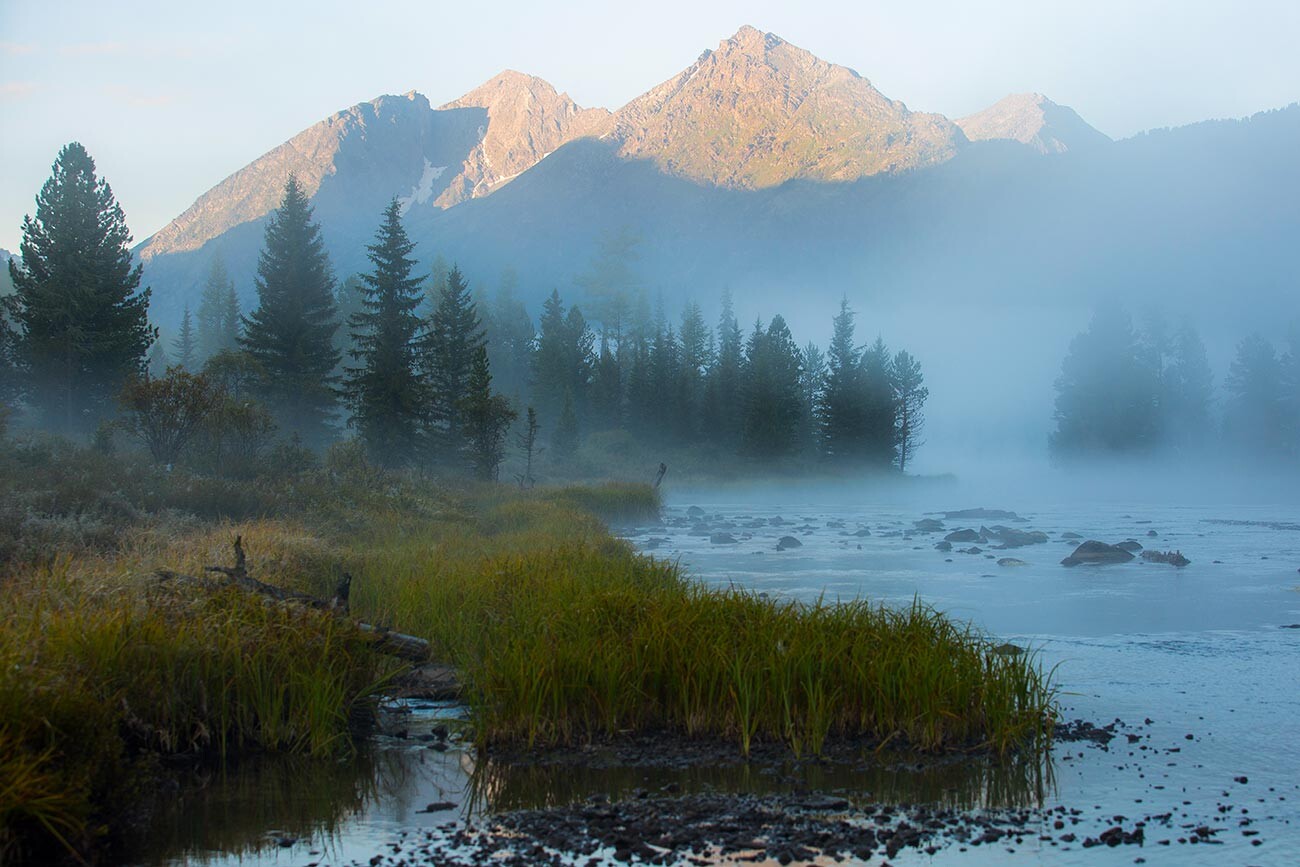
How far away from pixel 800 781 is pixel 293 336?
5061cm

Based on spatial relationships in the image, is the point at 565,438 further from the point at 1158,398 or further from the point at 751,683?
the point at 751,683

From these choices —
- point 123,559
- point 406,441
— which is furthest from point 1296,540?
point 406,441

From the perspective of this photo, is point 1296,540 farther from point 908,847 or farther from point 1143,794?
point 908,847

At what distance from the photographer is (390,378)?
163ft

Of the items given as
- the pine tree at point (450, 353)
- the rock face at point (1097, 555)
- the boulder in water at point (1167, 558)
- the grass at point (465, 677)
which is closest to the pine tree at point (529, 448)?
the pine tree at point (450, 353)

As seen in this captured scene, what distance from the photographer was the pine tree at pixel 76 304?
42469 millimetres

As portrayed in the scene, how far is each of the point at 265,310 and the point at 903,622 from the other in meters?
49.6

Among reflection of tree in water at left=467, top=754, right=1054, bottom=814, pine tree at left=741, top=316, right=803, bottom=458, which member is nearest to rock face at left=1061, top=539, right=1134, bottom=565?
reflection of tree in water at left=467, top=754, right=1054, bottom=814

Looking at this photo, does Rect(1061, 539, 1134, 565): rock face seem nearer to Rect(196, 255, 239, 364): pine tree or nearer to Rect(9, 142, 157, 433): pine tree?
Rect(9, 142, 157, 433): pine tree

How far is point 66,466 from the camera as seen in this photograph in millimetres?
21438

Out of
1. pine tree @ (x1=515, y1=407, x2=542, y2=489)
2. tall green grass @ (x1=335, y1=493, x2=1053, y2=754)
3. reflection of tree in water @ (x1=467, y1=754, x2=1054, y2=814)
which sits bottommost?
reflection of tree in water @ (x1=467, y1=754, x2=1054, y2=814)

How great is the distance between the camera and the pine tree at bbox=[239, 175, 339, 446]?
52.9 m

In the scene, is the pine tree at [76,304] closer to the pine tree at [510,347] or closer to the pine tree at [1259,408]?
the pine tree at [510,347]

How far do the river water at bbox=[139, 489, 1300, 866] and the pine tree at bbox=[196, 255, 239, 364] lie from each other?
303ft
